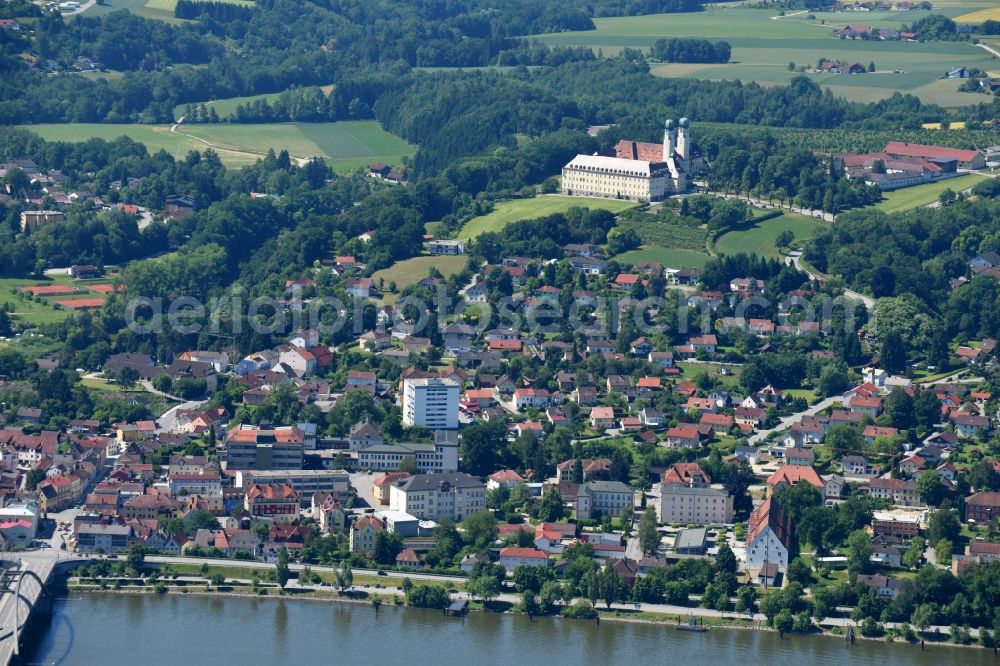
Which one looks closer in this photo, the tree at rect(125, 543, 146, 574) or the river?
the river

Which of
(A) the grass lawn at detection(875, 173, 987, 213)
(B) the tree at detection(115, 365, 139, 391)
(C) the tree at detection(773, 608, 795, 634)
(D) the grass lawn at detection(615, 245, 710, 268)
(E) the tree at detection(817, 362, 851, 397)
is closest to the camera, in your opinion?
(C) the tree at detection(773, 608, 795, 634)

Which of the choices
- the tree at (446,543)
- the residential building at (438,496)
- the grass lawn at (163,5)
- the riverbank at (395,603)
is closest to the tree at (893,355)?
the residential building at (438,496)

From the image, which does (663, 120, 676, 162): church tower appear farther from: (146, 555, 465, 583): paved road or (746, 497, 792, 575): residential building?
(146, 555, 465, 583): paved road

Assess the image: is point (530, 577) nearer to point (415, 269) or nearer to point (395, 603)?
point (395, 603)

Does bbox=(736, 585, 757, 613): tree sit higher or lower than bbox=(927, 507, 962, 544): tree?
lower

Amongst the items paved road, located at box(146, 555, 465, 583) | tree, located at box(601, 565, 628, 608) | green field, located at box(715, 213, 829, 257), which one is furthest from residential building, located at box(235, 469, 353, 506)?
green field, located at box(715, 213, 829, 257)

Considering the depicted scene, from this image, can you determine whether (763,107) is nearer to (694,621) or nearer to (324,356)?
(324,356)

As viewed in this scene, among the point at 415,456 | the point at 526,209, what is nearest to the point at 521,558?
the point at 415,456

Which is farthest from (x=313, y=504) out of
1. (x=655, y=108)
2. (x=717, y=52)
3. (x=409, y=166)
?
(x=717, y=52)
